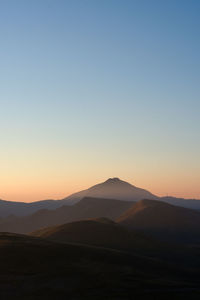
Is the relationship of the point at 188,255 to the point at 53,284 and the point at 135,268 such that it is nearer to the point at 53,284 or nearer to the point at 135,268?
the point at 135,268

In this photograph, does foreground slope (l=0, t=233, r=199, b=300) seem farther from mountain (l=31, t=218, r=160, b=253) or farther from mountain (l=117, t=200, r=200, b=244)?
mountain (l=117, t=200, r=200, b=244)

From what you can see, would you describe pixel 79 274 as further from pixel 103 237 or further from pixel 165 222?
pixel 165 222

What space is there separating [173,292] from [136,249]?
43659 mm

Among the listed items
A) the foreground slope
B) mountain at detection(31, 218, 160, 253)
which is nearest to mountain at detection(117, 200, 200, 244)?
mountain at detection(31, 218, 160, 253)

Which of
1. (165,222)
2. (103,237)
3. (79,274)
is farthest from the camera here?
(165,222)

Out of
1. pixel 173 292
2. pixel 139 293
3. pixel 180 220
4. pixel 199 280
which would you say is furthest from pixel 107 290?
pixel 180 220

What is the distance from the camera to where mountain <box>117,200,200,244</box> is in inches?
4823

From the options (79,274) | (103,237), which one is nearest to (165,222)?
(103,237)

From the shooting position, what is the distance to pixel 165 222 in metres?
144

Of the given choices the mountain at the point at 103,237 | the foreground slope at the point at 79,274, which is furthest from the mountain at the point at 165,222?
the foreground slope at the point at 79,274

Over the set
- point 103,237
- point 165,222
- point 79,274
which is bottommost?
point 79,274

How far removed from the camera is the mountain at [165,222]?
122512 millimetres

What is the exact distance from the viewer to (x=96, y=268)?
49.7 m

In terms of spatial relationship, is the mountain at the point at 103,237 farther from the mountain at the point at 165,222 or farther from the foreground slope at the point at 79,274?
the mountain at the point at 165,222
